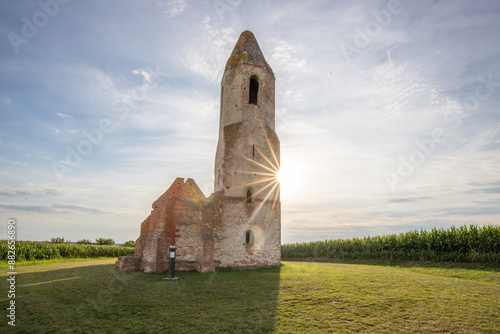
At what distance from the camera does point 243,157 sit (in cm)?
1631

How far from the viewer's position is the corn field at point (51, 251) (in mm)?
20078

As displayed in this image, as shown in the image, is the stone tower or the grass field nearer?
the grass field

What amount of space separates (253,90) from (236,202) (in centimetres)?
759

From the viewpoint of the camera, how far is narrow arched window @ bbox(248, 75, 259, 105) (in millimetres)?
18312

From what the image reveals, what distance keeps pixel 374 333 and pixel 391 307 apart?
6.00 ft

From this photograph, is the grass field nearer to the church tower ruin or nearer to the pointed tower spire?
the church tower ruin

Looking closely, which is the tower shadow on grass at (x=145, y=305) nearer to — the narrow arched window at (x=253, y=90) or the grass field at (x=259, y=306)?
the grass field at (x=259, y=306)

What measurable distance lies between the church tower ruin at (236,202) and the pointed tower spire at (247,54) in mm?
61

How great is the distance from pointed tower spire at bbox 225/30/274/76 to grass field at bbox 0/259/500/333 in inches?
507

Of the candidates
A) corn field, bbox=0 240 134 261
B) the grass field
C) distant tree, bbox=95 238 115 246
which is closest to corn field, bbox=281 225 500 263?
the grass field

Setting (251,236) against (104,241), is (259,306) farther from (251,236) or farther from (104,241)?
(104,241)

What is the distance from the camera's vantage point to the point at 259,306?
718 centimetres

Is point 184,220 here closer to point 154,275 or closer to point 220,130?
point 154,275

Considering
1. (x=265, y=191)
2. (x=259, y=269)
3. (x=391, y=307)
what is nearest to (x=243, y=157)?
(x=265, y=191)
